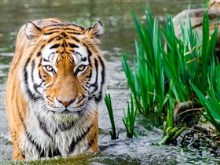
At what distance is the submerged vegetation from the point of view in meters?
5.65

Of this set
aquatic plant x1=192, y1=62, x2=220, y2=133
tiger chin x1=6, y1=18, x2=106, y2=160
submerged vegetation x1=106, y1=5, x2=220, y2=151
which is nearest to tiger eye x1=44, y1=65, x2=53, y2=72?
tiger chin x1=6, y1=18, x2=106, y2=160

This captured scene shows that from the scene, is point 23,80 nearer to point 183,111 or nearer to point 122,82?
point 183,111

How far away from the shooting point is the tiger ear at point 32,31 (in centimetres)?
437

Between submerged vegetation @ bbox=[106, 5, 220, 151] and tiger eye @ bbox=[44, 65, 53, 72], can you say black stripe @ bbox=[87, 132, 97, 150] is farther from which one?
submerged vegetation @ bbox=[106, 5, 220, 151]

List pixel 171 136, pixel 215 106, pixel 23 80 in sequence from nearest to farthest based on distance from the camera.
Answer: pixel 23 80 → pixel 215 106 → pixel 171 136

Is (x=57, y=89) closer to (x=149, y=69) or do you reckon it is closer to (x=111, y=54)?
(x=149, y=69)

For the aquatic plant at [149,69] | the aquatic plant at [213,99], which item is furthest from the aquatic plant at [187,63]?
the aquatic plant at [213,99]

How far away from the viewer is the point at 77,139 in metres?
4.47

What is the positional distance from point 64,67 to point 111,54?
6.04m

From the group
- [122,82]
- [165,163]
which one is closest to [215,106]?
[165,163]

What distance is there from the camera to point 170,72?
5.63m

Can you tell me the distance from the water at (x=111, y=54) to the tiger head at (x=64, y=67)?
1.81ft

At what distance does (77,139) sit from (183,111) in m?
1.67

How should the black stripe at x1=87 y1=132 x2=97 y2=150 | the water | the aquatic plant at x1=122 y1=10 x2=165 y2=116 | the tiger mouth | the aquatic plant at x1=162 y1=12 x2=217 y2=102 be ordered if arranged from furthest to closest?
the aquatic plant at x1=122 y1=10 x2=165 y2=116 < the aquatic plant at x1=162 y1=12 x2=217 y2=102 < the water < the black stripe at x1=87 y1=132 x2=97 y2=150 < the tiger mouth
